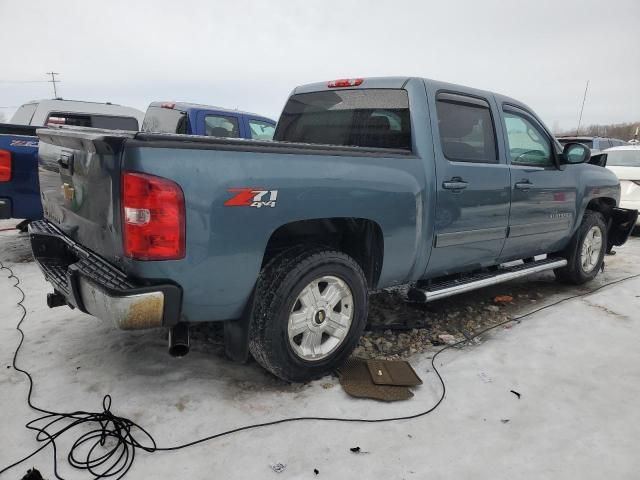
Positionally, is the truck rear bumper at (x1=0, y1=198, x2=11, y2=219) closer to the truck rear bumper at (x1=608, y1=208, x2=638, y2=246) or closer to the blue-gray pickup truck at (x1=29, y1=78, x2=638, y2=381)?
the blue-gray pickup truck at (x1=29, y1=78, x2=638, y2=381)

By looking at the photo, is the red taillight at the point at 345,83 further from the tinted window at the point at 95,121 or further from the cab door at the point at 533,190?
the tinted window at the point at 95,121

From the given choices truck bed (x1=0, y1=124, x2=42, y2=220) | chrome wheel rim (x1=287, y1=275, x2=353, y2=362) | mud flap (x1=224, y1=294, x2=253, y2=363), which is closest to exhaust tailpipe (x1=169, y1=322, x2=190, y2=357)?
mud flap (x1=224, y1=294, x2=253, y2=363)

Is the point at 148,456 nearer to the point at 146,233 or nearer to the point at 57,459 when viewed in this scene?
the point at 57,459

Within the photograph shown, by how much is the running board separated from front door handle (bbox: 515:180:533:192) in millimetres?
754

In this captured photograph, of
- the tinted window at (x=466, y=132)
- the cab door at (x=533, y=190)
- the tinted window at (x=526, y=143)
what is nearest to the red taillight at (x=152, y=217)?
the tinted window at (x=466, y=132)

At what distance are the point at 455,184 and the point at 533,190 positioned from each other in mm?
1197

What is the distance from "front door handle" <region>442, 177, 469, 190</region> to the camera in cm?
330

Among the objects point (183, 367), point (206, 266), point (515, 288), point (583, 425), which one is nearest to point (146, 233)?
point (206, 266)

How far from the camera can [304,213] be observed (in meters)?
2.57

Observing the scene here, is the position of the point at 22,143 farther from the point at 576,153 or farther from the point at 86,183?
the point at 576,153

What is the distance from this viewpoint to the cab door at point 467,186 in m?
3.35

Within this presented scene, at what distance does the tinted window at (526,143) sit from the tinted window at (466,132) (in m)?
0.27

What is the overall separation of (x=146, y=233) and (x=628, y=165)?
8.98 meters

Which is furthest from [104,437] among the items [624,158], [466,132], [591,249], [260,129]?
[624,158]
